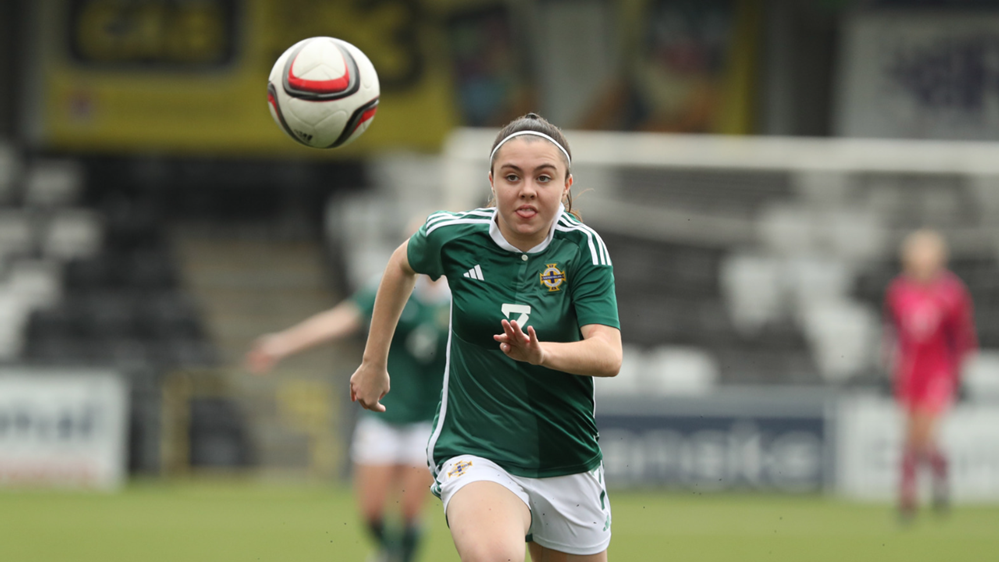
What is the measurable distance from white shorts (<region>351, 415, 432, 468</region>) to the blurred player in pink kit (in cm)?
582

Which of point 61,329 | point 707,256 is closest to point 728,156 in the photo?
point 707,256

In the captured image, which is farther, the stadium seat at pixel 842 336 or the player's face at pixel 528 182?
the stadium seat at pixel 842 336

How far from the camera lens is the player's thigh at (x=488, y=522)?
4113 millimetres

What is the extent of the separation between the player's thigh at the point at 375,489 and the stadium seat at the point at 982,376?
881 cm

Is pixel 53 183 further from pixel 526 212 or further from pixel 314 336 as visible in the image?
pixel 526 212

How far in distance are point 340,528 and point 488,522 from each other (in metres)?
6.56

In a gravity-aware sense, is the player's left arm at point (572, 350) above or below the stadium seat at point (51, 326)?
above

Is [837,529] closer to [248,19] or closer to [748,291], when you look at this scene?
[748,291]

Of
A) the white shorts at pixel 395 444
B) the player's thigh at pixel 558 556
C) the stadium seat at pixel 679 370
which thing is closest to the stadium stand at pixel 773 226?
the stadium seat at pixel 679 370

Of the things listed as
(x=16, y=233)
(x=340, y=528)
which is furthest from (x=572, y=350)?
(x=16, y=233)

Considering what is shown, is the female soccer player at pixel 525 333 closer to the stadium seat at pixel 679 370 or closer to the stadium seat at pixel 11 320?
the stadium seat at pixel 679 370

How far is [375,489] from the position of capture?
25.3 feet

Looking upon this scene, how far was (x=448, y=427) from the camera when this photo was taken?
4609mm

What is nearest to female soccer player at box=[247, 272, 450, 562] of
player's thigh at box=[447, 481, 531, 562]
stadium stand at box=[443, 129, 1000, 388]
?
player's thigh at box=[447, 481, 531, 562]
